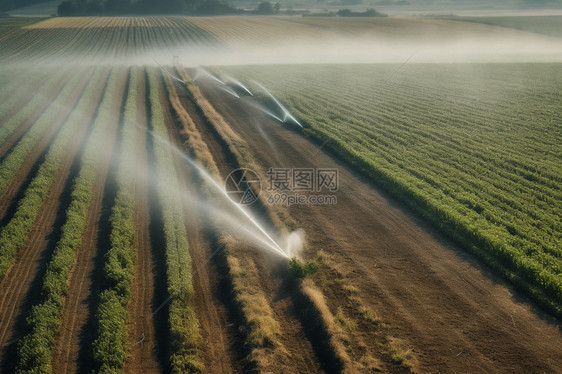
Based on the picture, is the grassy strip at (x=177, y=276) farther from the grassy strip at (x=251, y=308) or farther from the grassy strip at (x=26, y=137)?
the grassy strip at (x=26, y=137)

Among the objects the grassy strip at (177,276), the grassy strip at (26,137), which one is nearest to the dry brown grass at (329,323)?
the grassy strip at (177,276)

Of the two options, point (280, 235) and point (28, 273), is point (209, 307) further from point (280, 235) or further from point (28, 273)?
point (28, 273)

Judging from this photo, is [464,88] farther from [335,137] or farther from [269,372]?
[269,372]

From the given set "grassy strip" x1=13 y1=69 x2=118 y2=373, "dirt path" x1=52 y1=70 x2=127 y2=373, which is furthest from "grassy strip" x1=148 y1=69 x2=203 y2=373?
"grassy strip" x1=13 y1=69 x2=118 y2=373

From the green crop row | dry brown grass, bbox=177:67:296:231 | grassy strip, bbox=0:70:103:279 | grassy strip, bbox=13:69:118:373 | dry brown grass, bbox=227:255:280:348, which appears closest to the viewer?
grassy strip, bbox=13:69:118:373

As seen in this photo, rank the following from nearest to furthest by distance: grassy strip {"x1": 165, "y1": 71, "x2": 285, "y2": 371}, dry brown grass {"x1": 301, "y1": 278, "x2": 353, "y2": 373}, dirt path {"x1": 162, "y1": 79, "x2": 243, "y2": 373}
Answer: dry brown grass {"x1": 301, "y1": 278, "x2": 353, "y2": 373}, dirt path {"x1": 162, "y1": 79, "x2": 243, "y2": 373}, grassy strip {"x1": 165, "y1": 71, "x2": 285, "y2": 371}

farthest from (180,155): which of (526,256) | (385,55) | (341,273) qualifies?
(385,55)

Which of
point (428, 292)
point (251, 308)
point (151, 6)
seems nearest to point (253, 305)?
point (251, 308)

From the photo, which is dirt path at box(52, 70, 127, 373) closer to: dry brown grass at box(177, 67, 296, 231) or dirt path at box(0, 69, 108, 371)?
dirt path at box(0, 69, 108, 371)
